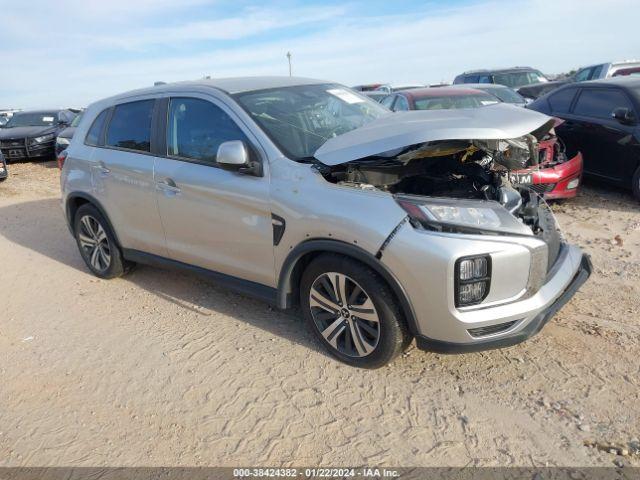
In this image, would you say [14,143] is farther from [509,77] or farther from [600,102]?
[600,102]

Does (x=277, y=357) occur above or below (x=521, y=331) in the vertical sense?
below

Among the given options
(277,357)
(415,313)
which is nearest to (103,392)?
(277,357)

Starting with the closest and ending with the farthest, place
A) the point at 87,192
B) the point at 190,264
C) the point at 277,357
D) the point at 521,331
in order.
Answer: the point at 521,331 → the point at 277,357 → the point at 190,264 → the point at 87,192

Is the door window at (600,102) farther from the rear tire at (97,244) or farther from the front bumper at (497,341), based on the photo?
the rear tire at (97,244)

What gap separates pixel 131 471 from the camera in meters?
2.65

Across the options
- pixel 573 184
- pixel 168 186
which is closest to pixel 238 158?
pixel 168 186

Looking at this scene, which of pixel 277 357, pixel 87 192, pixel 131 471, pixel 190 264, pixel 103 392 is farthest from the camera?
pixel 87 192

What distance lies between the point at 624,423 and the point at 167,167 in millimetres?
3432

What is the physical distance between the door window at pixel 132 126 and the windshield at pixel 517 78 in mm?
11878

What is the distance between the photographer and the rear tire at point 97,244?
5055mm

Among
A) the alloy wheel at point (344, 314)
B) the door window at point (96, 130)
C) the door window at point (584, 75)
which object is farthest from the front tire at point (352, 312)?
the door window at point (584, 75)

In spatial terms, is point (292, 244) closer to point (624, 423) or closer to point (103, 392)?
point (103, 392)

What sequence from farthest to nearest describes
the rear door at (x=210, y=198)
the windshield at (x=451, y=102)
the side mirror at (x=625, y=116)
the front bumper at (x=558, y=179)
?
the windshield at (x=451, y=102), the side mirror at (x=625, y=116), the front bumper at (x=558, y=179), the rear door at (x=210, y=198)

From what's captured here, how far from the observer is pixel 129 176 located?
4.46 metres
